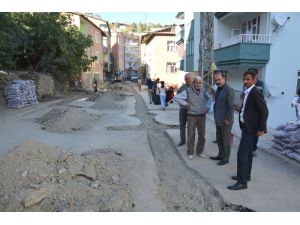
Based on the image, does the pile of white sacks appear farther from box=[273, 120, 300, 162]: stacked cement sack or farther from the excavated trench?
box=[273, 120, 300, 162]: stacked cement sack

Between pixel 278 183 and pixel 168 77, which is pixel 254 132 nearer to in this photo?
pixel 278 183

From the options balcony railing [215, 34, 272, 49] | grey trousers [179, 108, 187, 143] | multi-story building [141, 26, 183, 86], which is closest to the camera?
grey trousers [179, 108, 187, 143]

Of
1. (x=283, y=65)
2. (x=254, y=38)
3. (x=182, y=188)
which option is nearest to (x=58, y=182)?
(x=182, y=188)

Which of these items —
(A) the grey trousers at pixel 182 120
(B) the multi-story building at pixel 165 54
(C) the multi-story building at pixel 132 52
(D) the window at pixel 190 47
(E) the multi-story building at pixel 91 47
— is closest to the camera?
(A) the grey trousers at pixel 182 120

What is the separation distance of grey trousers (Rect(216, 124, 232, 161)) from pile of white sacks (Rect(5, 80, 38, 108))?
1220cm

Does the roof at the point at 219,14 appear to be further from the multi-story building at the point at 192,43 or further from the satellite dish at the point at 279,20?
the multi-story building at the point at 192,43

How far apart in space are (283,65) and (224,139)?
32.9ft

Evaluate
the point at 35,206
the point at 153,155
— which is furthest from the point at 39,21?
the point at 35,206

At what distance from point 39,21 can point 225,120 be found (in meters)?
19.4

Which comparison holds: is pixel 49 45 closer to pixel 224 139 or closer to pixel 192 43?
pixel 192 43

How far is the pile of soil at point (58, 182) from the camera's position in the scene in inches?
157

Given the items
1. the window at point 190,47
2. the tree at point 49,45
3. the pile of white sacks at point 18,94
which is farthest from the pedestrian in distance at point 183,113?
the window at point 190,47

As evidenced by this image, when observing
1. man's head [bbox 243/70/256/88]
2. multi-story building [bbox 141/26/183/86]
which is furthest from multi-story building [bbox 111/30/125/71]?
man's head [bbox 243/70/256/88]

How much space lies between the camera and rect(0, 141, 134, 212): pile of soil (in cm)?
399
